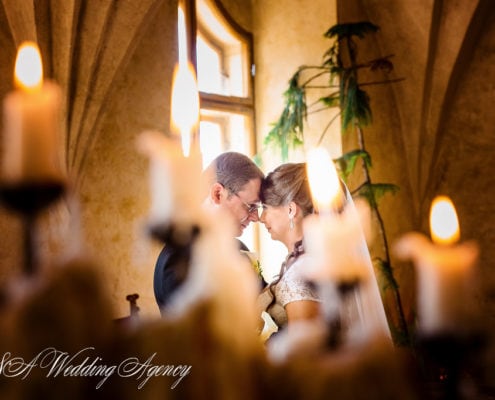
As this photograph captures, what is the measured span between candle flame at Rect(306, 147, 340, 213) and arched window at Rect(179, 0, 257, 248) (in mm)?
5563

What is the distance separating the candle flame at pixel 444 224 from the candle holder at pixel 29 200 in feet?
1.87

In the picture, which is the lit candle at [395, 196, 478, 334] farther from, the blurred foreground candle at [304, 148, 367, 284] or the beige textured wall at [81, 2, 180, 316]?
the beige textured wall at [81, 2, 180, 316]

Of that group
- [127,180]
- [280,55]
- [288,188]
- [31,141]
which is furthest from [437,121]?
[31,141]

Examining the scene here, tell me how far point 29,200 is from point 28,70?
0.27 metres

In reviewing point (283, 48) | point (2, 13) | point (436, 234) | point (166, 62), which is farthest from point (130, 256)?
point (436, 234)

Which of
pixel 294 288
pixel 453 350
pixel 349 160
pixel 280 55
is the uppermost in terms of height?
pixel 280 55

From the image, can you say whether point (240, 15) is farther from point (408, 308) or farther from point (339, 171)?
point (408, 308)

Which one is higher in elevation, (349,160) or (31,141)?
(349,160)

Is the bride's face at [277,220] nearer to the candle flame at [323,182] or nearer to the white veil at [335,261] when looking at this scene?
the candle flame at [323,182]

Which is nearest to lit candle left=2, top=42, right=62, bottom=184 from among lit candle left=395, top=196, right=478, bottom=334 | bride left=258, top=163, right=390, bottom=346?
lit candle left=395, top=196, right=478, bottom=334

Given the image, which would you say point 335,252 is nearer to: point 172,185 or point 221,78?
point 172,185

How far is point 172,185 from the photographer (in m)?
0.85

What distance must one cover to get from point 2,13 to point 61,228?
1.93 m

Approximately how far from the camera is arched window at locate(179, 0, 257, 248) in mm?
6891
